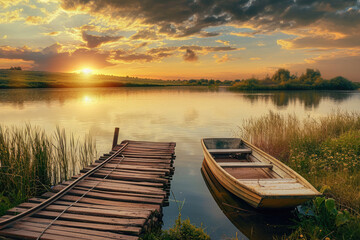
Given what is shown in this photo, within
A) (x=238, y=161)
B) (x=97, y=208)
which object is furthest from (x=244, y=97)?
(x=97, y=208)

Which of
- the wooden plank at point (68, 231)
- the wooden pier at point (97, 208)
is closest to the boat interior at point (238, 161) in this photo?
the wooden pier at point (97, 208)

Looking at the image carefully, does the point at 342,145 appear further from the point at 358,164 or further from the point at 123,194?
the point at 123,194

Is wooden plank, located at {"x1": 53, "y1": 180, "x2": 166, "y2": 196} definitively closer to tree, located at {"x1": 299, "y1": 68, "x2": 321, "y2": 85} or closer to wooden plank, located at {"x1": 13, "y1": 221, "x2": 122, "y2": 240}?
wooden plank, located at {"x1": 13, "y1": 221, "x2": 122, "y2": 240}

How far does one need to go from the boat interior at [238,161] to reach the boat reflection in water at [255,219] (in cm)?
105

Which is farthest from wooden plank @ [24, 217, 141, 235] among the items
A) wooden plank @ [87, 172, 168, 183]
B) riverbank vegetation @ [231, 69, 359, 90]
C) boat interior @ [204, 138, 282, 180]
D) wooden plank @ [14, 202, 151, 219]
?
riverbank vegetation @ [231, 69, 359, 90]

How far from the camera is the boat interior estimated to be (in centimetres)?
806

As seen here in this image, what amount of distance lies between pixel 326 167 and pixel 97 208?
7.19 meters

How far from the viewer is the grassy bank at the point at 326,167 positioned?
197 inches

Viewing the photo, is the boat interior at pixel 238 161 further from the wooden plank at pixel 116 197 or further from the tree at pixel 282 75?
the tree at pixel 282 75

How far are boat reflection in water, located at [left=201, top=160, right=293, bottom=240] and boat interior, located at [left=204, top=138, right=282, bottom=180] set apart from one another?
1050mm

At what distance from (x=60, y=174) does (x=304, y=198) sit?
718cm

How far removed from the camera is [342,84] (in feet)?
283

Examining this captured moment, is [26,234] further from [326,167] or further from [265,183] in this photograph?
[326,167]

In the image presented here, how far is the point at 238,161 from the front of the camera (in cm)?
1000
